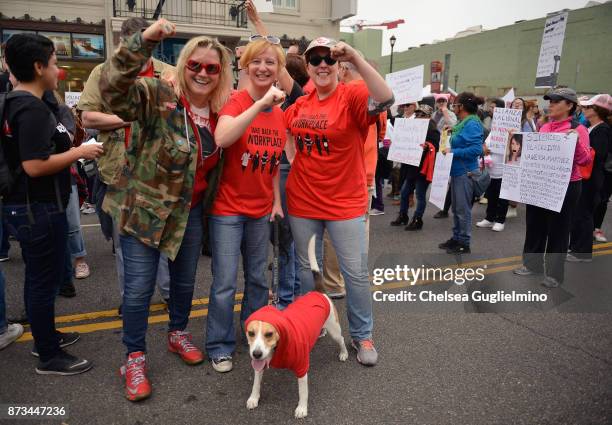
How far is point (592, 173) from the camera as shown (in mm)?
5668

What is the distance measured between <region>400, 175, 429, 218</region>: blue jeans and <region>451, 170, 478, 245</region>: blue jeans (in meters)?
1.12

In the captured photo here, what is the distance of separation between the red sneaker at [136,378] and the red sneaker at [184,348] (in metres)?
0.32

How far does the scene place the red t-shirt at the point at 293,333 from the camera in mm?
2463

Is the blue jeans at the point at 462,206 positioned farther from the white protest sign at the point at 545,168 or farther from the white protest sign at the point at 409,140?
the white protest sign at the point at 409,140

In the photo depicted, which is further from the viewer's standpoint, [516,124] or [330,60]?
[516,124]

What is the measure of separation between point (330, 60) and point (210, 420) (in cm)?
228

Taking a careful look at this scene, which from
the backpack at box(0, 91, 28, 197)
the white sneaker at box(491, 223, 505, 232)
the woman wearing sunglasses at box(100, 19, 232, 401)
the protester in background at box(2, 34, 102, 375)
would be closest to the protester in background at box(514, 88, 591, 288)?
the white sneaker at box(491, 223, 505, 232)

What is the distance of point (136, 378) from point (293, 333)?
107 cm

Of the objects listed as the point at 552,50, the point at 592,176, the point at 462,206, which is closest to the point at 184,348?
the point at 462,206

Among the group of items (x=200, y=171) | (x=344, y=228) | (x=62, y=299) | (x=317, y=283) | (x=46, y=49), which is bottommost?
(x=62, y=299)

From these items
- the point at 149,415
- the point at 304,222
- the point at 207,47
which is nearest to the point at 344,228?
the point at 304,222

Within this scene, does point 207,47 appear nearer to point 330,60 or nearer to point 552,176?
point 330,60

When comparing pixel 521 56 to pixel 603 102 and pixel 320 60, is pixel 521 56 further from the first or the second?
pixel 320 60

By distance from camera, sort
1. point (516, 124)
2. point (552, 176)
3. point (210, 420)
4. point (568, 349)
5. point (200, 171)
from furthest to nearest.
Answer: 1. point (516, 124)
2. point (552, 176)
3. point (568, 349)
4. point (200, 171)
5. point (210, 420)
